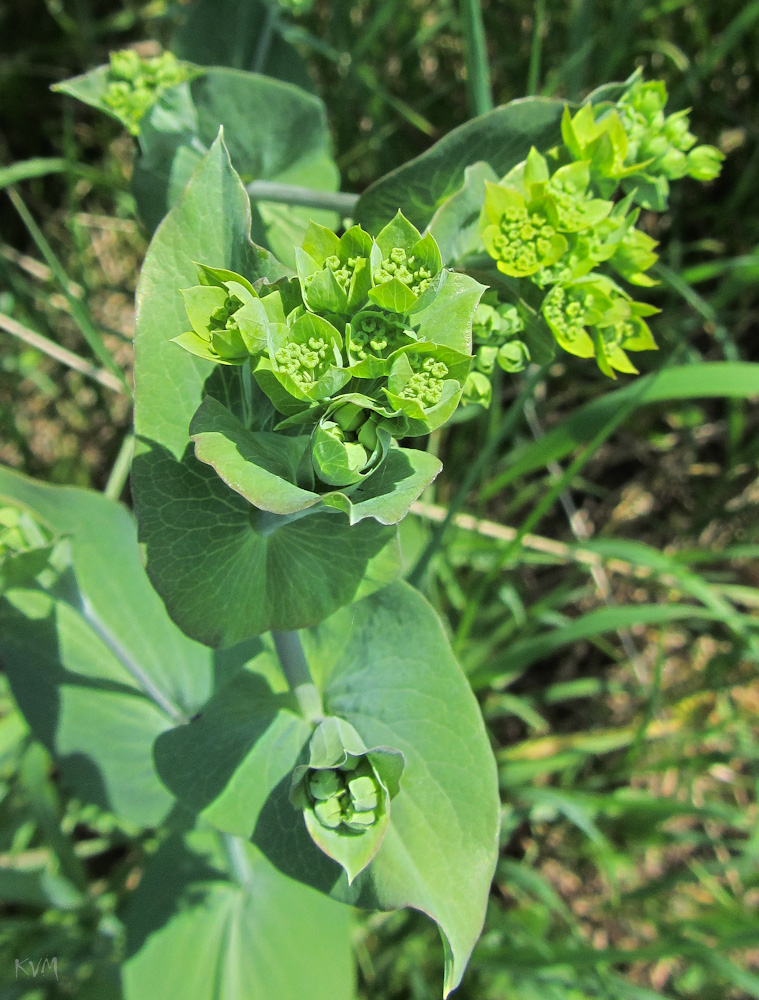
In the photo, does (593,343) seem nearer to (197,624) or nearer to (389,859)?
(197,624)

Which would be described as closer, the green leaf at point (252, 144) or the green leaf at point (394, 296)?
the green leaf at point (394, 296)

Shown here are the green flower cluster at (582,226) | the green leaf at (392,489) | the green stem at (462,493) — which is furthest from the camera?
the green stem at (462,493)

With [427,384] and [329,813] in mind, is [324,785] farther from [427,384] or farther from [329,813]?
[427,384]

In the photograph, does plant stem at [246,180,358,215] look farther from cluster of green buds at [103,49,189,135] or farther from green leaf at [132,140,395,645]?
green leaf at [132,140,395,645]

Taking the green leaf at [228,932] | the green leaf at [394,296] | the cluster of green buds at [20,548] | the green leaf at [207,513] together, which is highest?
the green leaf at [394,296]

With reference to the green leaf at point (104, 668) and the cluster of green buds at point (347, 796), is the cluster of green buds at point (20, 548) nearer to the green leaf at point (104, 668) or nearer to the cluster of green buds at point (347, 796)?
the green leaf at point (104, 668)

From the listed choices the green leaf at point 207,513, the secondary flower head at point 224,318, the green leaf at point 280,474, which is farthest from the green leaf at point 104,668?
the secondary flower head at point 224,318

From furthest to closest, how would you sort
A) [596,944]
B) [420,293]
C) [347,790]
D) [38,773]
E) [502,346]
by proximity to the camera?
[596,944] < [38,773] < [502,346] < [347,790] < [420,293]

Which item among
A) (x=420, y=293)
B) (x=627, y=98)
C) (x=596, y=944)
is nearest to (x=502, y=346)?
(x=420, y=293)
